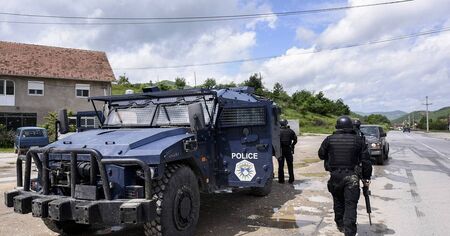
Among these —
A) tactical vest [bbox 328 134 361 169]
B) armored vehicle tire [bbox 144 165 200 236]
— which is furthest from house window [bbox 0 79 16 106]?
tactical vest [bbox 328 134 361 169]

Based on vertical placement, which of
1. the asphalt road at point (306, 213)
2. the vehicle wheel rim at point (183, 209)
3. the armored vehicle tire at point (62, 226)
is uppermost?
the vehicle wheel rim at point (183, 209)

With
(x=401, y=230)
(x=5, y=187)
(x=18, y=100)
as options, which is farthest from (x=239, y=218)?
(x=18, y=100)

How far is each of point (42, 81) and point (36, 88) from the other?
0.64m

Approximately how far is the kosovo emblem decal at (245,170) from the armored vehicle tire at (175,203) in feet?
3.68

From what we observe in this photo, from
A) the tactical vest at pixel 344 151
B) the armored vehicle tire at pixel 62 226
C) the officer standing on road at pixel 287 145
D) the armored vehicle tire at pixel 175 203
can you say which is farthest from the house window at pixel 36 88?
the tactical vest at pixel 344 151

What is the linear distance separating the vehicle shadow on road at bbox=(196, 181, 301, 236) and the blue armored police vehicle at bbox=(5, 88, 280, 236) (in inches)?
22.9

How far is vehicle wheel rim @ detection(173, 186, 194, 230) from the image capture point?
5.59 meters

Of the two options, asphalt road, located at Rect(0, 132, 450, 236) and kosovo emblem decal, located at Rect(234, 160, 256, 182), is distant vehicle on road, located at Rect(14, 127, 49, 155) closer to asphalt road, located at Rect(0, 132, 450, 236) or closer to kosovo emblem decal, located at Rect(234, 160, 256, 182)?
asphalt road, located at Rect(0, 132, 450, 236)

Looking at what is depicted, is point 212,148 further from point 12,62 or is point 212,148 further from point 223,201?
point 12,62

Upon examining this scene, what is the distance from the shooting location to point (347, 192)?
19.6 ft

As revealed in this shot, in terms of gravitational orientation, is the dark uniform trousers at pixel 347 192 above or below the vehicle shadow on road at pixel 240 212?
above

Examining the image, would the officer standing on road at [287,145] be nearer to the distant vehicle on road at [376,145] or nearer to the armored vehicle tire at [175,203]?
the armored vehicle tire at [175,203]

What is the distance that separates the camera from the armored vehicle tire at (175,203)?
17.5 feet

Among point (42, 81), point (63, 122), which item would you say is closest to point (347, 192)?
point (63, 122)
